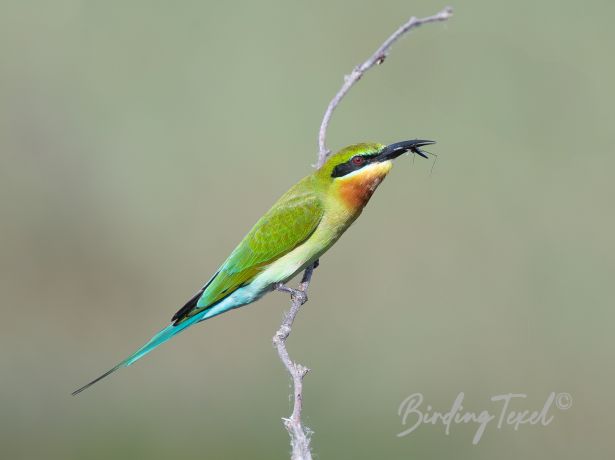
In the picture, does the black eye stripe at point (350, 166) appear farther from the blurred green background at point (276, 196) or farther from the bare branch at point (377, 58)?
the blurred green background at point (276, 196)

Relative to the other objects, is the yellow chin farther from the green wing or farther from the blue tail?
the blue tail

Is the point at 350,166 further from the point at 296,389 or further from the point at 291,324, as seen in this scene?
the point at 296,389

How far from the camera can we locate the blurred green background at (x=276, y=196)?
4125mm

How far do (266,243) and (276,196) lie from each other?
201 centimetres

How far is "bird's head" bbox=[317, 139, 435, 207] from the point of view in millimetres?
2666

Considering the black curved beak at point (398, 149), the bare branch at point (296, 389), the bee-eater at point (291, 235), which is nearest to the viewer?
the bare branch at point (296, 389)

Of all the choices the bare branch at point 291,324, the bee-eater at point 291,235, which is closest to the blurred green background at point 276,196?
the bee-eater at point 291,235

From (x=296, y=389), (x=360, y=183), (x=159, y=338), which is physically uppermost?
(x=360, y=183)

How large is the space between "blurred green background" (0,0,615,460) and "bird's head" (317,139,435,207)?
4.73ft

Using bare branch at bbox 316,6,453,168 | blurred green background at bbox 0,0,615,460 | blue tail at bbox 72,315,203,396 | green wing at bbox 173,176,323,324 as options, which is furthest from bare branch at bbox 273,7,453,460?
blurred green background at bbox 0,0,615,460

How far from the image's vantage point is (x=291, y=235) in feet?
9.22

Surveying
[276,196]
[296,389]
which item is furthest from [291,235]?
[276,196]

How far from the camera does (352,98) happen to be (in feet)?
16.1

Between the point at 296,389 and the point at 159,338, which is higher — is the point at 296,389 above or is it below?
below
